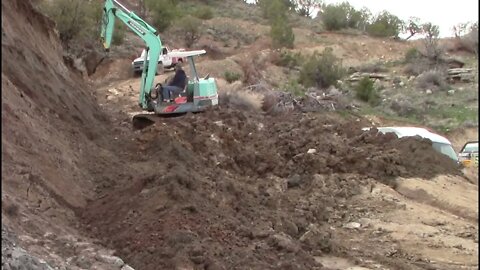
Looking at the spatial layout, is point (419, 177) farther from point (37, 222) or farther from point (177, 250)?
point (37, 222)

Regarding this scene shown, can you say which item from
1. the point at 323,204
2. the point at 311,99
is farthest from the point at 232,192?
→ the point at 311,99

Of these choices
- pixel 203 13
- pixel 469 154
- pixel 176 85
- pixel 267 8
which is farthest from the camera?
pixel 267 8

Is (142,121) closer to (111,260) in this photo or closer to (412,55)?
(111,260)

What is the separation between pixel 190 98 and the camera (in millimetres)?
16250

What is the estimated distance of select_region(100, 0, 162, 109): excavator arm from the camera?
52.1 feet

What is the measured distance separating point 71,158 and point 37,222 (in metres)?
3.00

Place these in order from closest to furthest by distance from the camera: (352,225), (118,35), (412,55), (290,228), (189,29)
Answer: (290,228), (352,225), (118,35), (189,29), (412,55)

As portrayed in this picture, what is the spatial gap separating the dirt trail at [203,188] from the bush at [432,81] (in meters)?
17.1

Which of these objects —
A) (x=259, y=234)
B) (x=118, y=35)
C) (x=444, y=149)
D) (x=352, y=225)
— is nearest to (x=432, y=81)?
(x=118, y=35)

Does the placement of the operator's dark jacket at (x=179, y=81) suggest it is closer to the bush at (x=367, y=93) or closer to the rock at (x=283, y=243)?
the rock at (x=283, y=243)

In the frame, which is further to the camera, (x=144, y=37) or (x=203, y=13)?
(x=203, y=13)

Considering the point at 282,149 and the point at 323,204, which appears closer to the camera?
the point at 323,204

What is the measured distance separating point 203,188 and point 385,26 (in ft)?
154

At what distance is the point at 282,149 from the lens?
53.4ft
